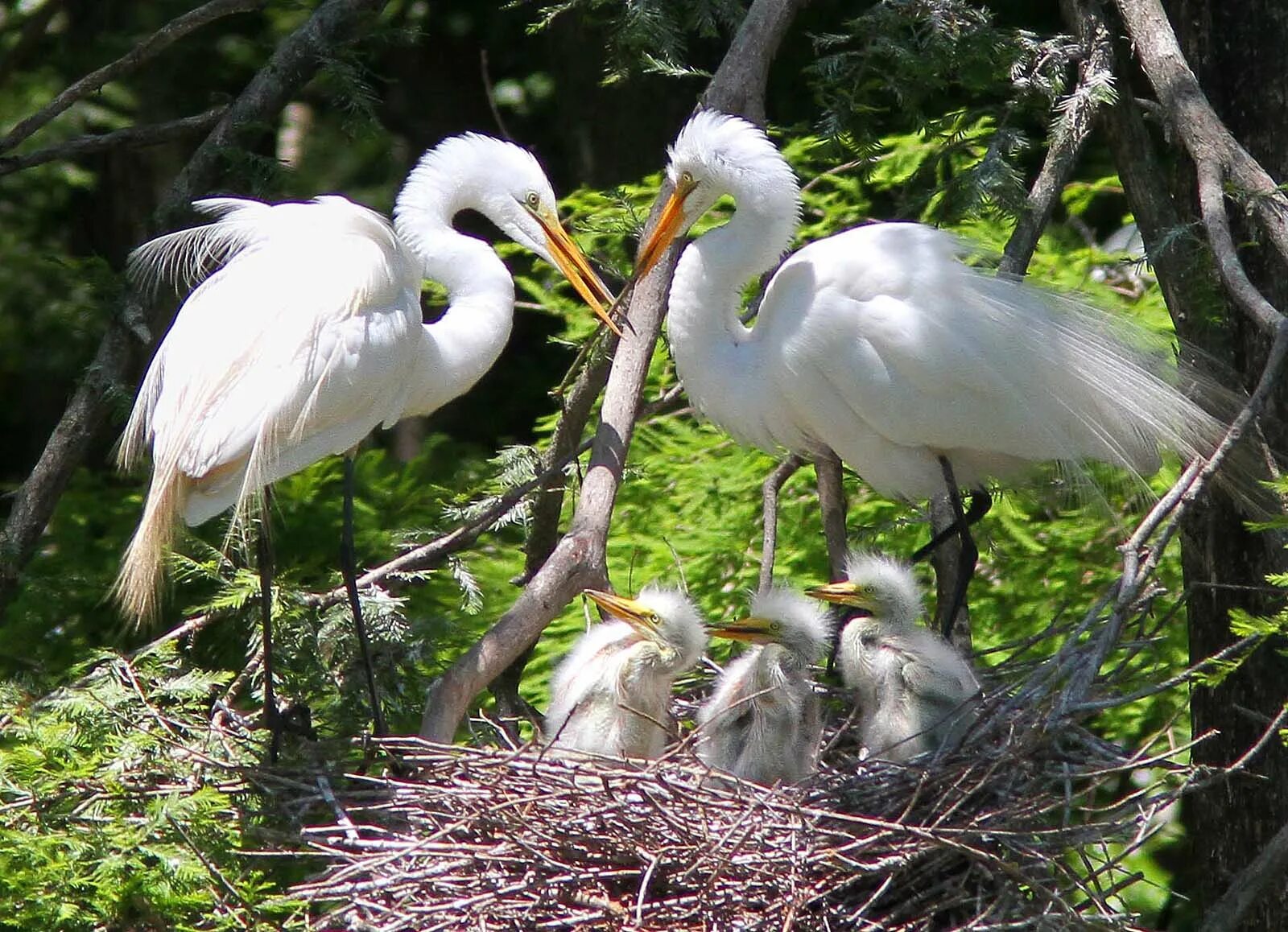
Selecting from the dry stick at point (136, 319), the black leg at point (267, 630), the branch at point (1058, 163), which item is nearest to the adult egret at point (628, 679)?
the black leg at point (267, 630)

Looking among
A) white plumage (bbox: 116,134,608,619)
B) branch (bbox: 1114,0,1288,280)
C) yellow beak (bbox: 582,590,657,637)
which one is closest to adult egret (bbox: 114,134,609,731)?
white plumage (bbox: 116,134,608,619)

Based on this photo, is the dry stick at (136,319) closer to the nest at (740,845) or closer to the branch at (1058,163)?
the nest at (740,845)

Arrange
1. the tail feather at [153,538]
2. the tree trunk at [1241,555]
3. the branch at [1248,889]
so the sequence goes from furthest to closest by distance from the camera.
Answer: the tree trunk at [1241,555] → the tail feather at [153,538] → the branch at [1248,889]

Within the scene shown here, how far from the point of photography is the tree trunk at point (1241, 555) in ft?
15.0

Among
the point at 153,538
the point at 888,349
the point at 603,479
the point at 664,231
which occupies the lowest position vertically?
the point at 153,538

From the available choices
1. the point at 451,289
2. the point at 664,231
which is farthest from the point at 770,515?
the point at 451,289

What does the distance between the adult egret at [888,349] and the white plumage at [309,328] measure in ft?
1.22

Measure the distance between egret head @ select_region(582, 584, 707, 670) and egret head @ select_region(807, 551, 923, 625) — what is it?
1.13 ft

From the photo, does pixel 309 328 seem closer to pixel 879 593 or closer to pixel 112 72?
pixel 112 72

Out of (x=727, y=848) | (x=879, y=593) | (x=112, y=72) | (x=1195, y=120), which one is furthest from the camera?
(x=112, y=72)

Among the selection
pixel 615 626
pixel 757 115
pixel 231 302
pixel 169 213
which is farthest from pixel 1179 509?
pixel 169 213

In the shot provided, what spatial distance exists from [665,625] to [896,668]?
570 millimetres

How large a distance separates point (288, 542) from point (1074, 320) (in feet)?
9.01

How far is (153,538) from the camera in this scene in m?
3.99
